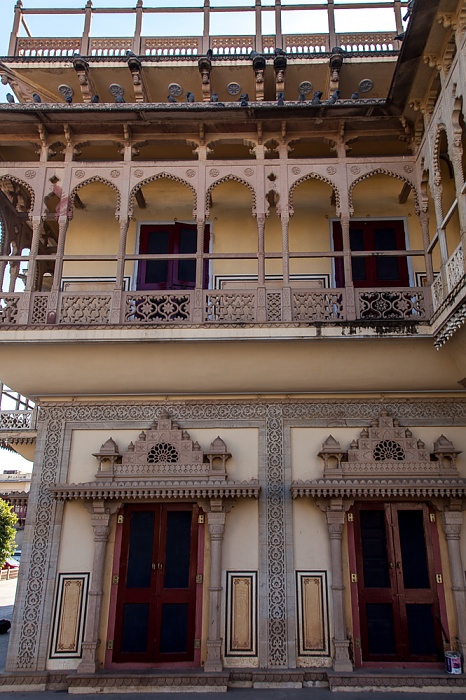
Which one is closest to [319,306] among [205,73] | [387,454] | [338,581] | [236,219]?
[387,454]

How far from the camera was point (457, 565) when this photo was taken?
8.17 meters

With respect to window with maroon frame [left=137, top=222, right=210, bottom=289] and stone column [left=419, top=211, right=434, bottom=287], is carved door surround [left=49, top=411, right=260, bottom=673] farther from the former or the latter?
stone column [left=419, top=211, right=434, bottom=287]

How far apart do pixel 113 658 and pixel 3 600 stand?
461 inches

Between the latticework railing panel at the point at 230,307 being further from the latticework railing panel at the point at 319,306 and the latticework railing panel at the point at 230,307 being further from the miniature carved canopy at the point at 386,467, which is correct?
the miniature carved canopy at the point at 386,467

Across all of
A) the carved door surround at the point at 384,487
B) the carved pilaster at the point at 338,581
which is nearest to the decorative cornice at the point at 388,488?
the carved door surround at the point at 384,487

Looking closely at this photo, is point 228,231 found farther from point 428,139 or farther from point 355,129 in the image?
point 428,139

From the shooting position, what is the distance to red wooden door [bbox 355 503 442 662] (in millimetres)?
8086

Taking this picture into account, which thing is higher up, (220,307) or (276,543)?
(220,307)

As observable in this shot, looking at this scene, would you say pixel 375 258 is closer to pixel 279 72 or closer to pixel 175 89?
pixel 279 72

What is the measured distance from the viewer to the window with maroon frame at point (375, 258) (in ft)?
32.6

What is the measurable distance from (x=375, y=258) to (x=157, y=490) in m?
5.66

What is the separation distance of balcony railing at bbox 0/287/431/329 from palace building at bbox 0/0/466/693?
0.04 meters

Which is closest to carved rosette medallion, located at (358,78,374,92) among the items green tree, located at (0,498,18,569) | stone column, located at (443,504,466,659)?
stone column, located at (443,504,466,659)

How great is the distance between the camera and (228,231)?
411 inches
